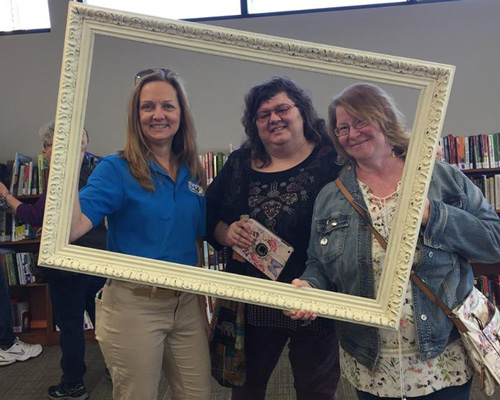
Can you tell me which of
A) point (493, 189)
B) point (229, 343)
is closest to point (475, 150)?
point (493, 189)

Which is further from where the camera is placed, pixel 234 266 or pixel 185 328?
pixel 185 328

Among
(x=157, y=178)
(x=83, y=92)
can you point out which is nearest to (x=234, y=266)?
(x=157, y=178)

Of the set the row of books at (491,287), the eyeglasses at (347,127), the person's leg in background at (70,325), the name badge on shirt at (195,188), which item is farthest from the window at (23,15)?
the row of books at (491,287)

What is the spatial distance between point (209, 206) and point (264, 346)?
628 millimetres

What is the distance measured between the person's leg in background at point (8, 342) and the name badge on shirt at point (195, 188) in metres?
2.91

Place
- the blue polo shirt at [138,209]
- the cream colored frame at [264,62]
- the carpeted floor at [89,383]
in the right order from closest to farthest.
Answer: the cream colored frame at [264,62] < the blue polo shirt at [138,209] < the carpeted floor at [89,383]

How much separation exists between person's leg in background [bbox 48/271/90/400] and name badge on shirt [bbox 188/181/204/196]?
158cm

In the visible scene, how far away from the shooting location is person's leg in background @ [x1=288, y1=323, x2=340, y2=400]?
4.78 feet

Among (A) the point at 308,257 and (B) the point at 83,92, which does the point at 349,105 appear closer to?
(A) the point at 308,257

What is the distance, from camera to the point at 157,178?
3.96 feet

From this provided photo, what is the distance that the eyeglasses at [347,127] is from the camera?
1.12 m

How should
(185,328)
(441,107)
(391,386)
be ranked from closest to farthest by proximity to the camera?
(441,107)
(391,386)
(185,328)

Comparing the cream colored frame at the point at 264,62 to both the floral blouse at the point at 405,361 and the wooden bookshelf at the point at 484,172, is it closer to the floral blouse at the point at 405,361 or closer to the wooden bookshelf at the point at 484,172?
the floral blouse at the point at 405,361

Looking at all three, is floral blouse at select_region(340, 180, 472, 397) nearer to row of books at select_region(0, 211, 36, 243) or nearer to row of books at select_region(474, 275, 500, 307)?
row of books at select_region(474, 275, 500, 307)
